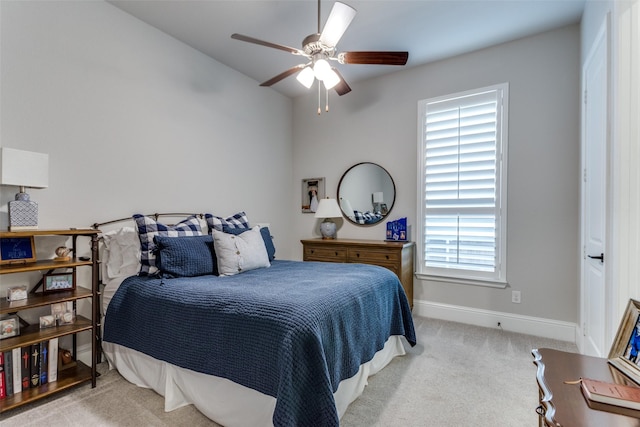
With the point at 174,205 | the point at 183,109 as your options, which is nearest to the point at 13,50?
the point at 183,109

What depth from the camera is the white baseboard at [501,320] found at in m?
2.96

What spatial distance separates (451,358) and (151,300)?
234cm

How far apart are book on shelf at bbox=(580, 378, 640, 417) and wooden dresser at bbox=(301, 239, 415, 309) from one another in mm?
2455

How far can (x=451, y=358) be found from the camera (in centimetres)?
256

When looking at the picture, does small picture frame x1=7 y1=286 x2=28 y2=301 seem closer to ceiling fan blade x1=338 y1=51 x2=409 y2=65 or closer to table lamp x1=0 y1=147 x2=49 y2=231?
table lamp x1=0 y1=147 x2=49 y2=231

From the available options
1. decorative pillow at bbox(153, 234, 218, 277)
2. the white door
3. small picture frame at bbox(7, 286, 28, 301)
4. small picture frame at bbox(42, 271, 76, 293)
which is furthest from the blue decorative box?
small picture frame at bbox(7, 286, 28, 301)

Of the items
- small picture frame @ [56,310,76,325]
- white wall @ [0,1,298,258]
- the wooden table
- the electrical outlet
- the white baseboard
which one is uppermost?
white wall @ [0,1,298,258]

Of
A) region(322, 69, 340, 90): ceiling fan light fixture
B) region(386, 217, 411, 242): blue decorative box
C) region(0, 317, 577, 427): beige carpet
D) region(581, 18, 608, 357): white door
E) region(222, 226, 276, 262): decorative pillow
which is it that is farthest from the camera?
region(386, 217, 411, 242): blue decorative box

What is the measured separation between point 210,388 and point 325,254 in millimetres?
2259

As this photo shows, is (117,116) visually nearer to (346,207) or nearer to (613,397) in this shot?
(346,207)

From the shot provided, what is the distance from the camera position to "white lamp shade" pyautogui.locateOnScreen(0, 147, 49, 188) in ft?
5.99

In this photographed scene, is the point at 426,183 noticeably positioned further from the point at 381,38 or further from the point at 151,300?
the point at 151,300

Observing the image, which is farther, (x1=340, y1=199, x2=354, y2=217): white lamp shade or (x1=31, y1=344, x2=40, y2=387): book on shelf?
(x1=340, y1=199, x2=354, y2=217): white lamp shade

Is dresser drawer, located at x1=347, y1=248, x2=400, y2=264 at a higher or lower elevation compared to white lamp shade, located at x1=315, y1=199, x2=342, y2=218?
lower
